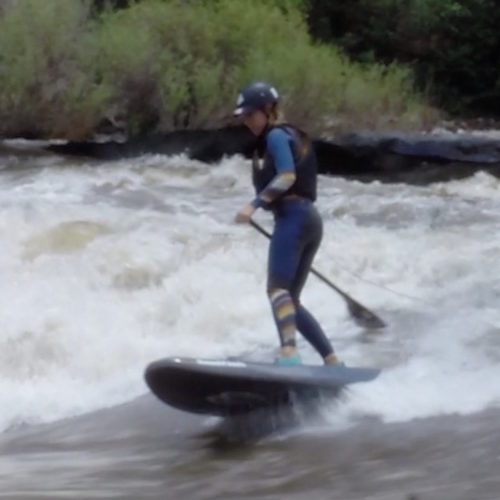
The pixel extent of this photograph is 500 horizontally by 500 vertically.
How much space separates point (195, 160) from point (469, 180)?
11.0 feet

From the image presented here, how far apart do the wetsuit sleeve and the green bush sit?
11.9 m

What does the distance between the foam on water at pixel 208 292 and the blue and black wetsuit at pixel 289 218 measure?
1.71ft

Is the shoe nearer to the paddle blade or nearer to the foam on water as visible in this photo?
the foam on water

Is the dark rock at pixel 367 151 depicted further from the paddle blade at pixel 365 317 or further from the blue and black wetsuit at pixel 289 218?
the blue and black wetsuit at pixel 289 218

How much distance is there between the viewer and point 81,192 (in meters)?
14.6

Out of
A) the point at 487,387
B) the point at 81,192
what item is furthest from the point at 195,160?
the point at 487,387

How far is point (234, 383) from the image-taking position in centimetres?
Answer: 682

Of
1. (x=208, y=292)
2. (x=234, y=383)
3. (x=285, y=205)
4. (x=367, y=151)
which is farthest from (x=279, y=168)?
(x=367, y=151)

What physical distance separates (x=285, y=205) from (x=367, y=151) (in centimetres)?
1050

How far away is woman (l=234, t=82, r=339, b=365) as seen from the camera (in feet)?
23.5

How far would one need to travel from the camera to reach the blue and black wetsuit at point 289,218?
7.18 m

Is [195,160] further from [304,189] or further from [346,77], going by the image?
[304,189]

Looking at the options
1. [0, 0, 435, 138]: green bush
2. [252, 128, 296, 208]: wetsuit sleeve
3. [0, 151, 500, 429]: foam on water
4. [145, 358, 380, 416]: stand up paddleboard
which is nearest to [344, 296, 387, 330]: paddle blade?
[0, 151, 500, 429]: foam on water

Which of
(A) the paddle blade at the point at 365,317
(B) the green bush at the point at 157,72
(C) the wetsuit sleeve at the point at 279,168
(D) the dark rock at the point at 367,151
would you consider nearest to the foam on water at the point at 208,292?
(A) the paddle blade at the point at 365,317
